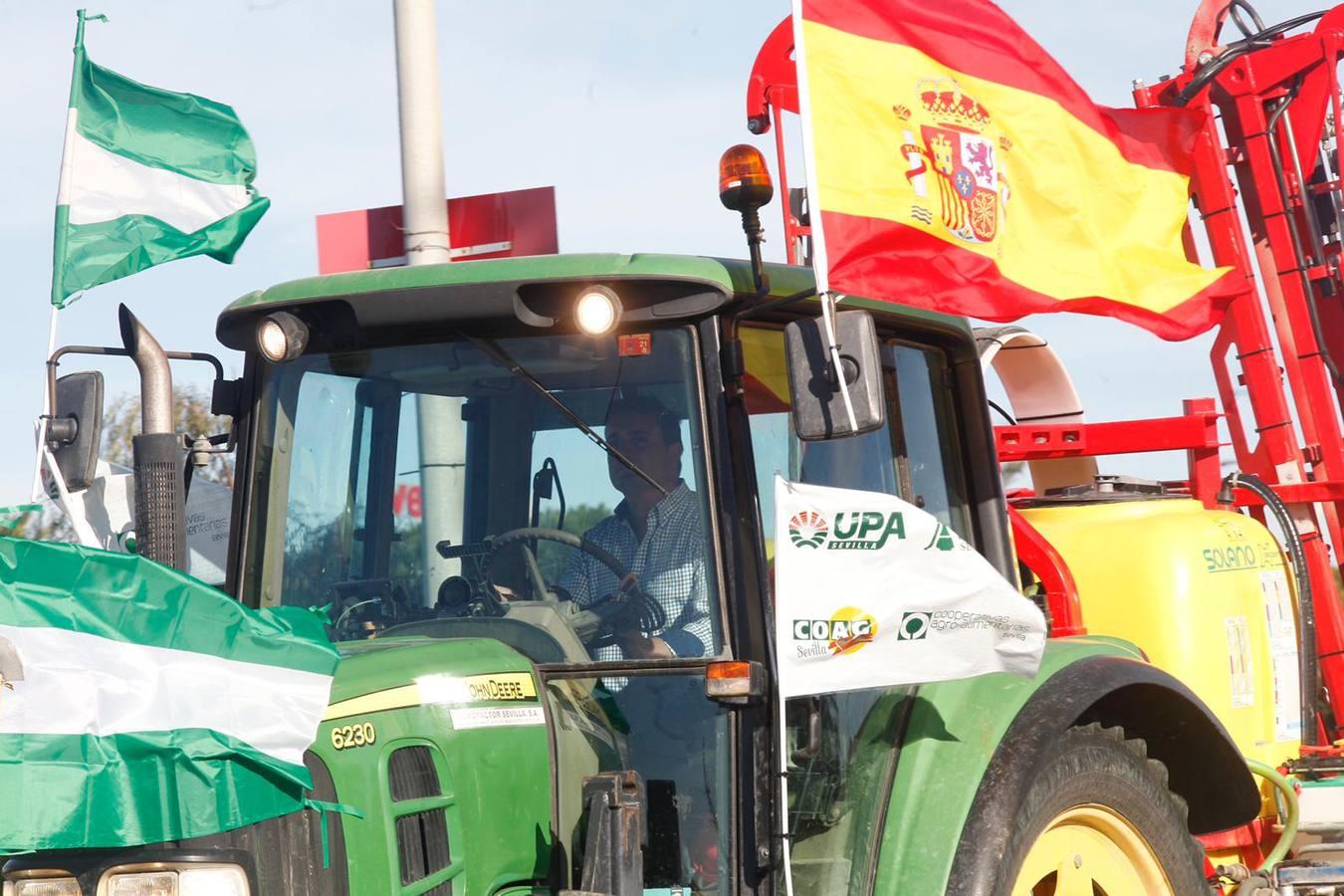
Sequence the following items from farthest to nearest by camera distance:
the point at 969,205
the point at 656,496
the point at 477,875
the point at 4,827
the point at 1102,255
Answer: the point at 1102,255
the point at 969,205
the point at 656,496
the point at 477,875
the point at 4,827

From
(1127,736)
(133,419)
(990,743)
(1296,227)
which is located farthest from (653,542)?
(133,419)

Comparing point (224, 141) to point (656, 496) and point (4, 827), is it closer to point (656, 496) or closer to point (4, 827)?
point (656, 496)

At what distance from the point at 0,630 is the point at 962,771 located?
7.01ft

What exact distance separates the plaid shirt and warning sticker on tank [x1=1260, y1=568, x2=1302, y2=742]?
270 cm

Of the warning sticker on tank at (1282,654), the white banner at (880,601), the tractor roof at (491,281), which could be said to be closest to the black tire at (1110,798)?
the white banner at (880,601)

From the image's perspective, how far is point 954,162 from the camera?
4461mm

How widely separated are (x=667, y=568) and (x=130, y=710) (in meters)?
1.19

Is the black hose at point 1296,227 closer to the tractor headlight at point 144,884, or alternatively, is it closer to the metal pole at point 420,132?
the metal pole at point 420,132

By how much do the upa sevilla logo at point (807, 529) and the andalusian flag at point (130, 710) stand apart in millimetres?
1087

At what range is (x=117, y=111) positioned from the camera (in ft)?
19.6

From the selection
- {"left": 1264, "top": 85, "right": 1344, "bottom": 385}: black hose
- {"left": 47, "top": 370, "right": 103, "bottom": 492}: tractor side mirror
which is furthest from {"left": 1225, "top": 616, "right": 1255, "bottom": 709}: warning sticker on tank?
{"left": 47, "top": 370, "right": 103, "bottom": 492}: tractor side mirror

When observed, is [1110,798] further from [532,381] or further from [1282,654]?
[532,381]


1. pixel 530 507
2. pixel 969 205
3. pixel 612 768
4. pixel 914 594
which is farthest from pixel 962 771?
pixel 969 205

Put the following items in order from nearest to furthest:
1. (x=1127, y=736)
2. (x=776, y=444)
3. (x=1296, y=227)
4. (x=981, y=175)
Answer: (x=776, y=444)
(x=981, y=175)
(x=1127, y=736)
(x=1296, y=227)
